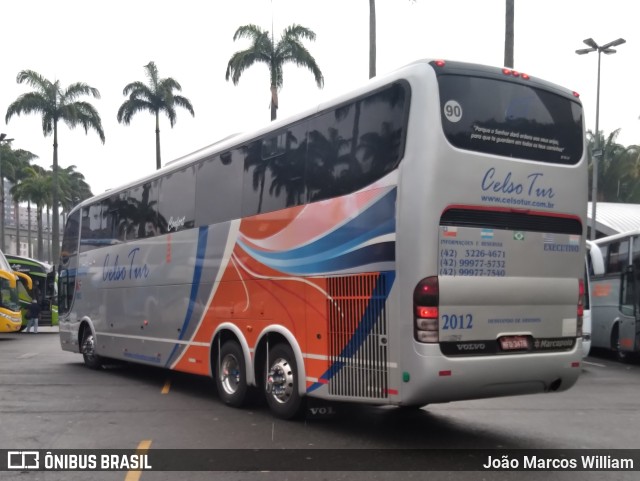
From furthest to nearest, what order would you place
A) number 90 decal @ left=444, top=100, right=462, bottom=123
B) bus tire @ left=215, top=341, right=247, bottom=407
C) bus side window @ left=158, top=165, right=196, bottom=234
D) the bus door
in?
the bus door → bus side window @ left=158, top=165, right=196, bottom=234 → bus tire @ left=215, top=341, right=247, bottom=407 → number 90 decal @ left=444, top=100, right=462, bottom=123

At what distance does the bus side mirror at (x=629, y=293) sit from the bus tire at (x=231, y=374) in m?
11.5

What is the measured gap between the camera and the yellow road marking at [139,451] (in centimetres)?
651

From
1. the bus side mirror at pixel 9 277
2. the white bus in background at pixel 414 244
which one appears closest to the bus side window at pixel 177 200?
the white bus in background at pixel 414 244

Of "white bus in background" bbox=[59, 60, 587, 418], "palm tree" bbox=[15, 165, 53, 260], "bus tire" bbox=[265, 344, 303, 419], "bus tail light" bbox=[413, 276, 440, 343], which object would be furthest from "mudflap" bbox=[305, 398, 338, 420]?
"palm tree" bbox=[15, 165, 53, 260]

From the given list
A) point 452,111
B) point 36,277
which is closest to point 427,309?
point 452,111

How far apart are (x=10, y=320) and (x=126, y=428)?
20170 millimetres

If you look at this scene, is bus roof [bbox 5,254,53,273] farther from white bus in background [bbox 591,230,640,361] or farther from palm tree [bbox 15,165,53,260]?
palm tree [bbox 15,165,53,260]

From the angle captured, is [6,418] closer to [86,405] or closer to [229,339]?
[86,405]

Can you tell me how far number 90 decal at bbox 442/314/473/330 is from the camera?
7.20 metres

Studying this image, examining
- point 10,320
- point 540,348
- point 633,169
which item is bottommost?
point 10,320

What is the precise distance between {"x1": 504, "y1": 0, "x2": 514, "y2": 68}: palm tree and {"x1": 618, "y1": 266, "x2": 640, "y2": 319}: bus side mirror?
6.29m

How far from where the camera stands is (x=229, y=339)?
10.6 meters

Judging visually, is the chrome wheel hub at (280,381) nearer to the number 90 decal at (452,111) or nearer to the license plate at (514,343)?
the license plate at (514,343)

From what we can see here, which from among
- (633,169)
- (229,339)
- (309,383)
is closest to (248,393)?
(229,339)
